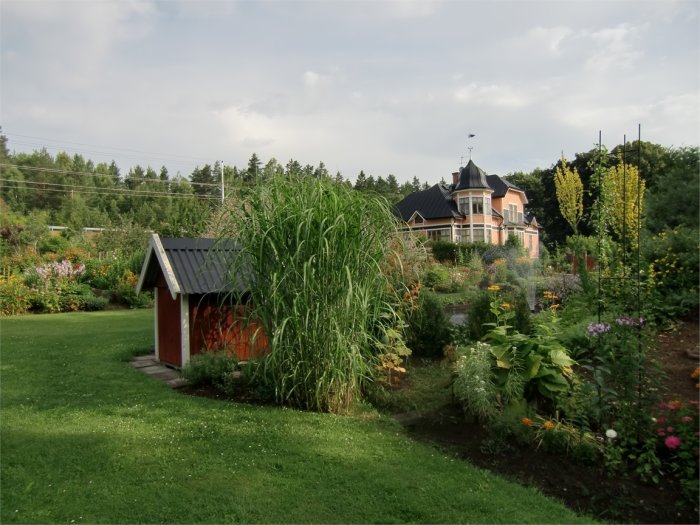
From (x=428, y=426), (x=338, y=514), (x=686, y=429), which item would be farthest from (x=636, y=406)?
(x=338, y=514)

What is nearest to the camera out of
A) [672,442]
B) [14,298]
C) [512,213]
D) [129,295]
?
[672,442]

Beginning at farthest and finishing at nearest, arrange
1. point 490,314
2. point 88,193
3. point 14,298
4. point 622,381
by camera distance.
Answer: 1. point 88,193
2. point 14,298
3. point 490,314
4. point 622,381

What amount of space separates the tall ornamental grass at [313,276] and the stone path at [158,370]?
1856mm

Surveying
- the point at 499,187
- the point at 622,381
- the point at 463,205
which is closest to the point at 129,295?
the point at 622,381

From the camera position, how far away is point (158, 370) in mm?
6652

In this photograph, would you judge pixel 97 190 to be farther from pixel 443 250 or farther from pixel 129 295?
pixel 443 250

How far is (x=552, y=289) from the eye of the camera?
10.5 meters

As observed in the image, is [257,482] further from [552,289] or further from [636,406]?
[552,289]

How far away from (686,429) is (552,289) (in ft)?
25.4

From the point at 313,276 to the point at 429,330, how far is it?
9.56ft

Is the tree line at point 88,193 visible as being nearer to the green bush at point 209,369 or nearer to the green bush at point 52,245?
the green bush at point 52,245

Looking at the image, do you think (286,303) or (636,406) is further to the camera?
(286,303)

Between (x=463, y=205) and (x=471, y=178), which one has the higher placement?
(x=471, y=178)

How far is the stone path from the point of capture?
19.3 ft
